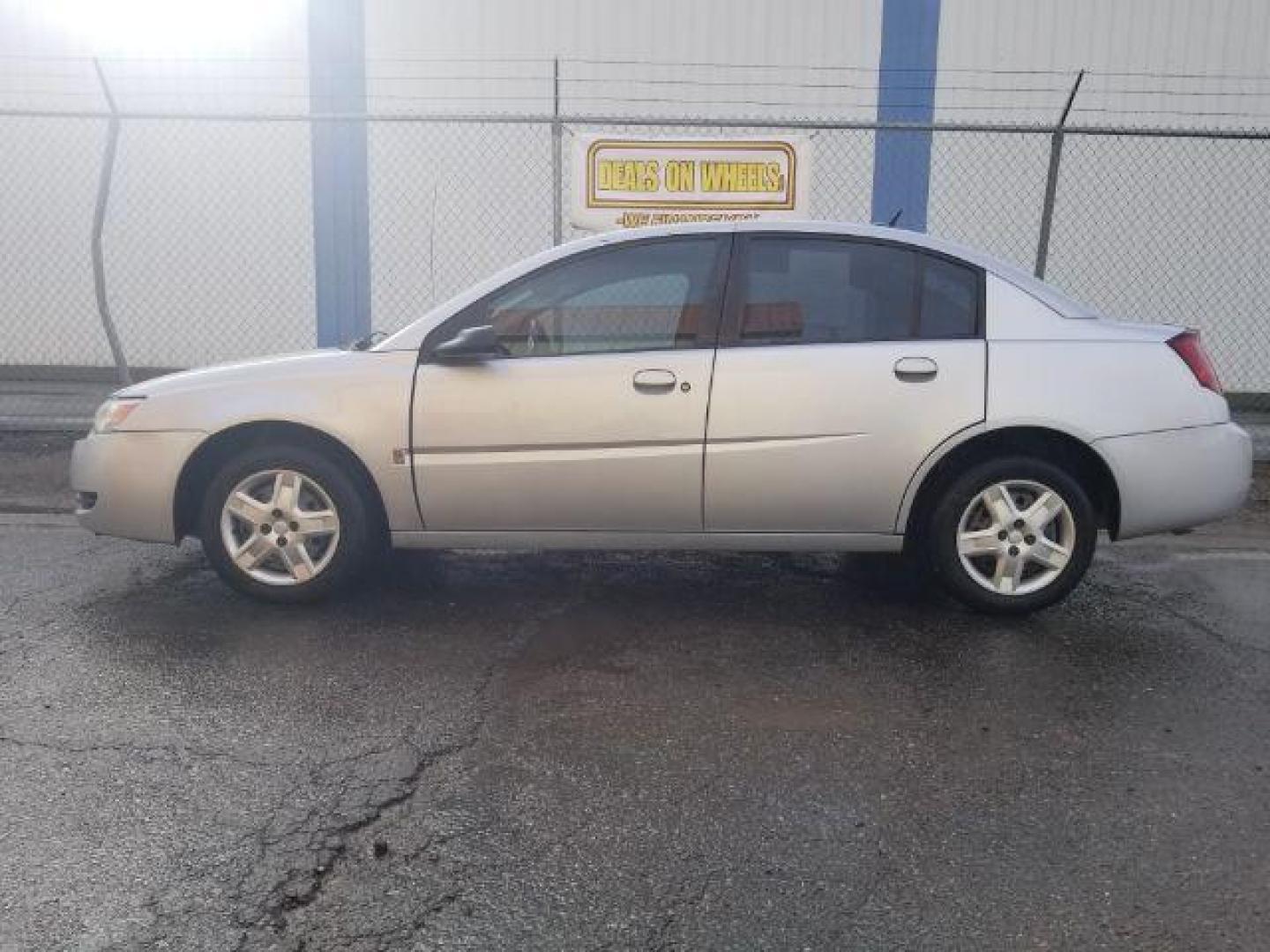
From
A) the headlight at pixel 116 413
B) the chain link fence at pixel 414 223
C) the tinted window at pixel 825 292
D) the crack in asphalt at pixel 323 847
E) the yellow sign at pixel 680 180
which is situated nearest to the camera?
the crack in asphalt at pixel 323 847

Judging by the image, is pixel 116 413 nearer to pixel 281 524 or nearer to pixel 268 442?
pixel 268 442

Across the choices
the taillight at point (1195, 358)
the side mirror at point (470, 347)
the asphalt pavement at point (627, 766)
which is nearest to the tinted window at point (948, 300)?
the taillight at point (1195, 358)

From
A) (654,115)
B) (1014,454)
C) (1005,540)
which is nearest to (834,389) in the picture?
(1014,454)

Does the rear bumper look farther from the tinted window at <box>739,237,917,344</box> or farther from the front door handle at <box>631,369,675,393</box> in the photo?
the front door handle at <box>631,369,675,393</box>

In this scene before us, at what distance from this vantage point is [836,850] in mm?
2971

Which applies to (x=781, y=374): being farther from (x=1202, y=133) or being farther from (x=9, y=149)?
(x=9, y=149)

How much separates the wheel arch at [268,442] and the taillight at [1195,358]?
131 inches

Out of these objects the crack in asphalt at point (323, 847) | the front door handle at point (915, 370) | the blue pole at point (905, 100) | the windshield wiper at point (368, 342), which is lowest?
the crack in asphalt at point (323, 847)

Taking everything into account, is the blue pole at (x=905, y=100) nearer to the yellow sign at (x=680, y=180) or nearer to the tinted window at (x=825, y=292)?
the yellow sign at (x=680, y=180)

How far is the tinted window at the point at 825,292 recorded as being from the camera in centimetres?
477

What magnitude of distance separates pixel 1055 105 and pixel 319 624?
873cm

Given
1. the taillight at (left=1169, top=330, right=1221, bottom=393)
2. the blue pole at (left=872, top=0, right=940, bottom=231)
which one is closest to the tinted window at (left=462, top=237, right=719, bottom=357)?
the taillight at (left=1169, top=330, right=1221, bottom=393)

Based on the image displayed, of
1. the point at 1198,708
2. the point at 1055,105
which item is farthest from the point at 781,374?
the point at 1055,105

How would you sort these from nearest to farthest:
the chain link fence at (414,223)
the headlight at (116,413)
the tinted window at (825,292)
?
the tinted window at (825,292) < the headlight at (116,413) < the chain link fence at (414,223)
